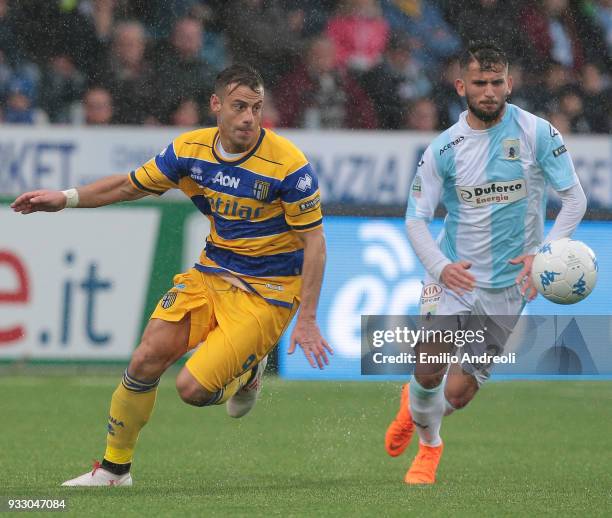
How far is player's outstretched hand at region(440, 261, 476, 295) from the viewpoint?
6695 mm

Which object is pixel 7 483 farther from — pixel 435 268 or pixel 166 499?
pixel 435 268

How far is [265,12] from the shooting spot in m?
12.9

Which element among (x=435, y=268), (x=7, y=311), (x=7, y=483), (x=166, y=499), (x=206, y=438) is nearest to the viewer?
(x=166, y=499)

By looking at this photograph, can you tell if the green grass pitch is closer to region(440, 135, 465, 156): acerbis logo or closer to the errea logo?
the errea logo

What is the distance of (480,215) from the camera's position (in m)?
7.20

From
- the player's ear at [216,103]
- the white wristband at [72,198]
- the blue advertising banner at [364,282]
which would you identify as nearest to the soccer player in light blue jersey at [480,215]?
the player's ear at [216,103]

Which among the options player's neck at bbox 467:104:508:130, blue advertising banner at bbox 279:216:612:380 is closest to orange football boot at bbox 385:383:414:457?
player's neck at bbox 467:104:508:130

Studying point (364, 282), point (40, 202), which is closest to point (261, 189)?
point (40, 202)

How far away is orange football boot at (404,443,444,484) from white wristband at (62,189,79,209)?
209 cm

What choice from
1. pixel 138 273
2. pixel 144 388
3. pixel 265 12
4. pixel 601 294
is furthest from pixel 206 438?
pixel 265 12

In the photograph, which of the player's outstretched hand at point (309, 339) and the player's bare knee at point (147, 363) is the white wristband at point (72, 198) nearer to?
the player's bare knee at point (147, 363)

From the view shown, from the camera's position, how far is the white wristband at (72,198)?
6523mm

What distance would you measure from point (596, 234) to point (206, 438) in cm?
406

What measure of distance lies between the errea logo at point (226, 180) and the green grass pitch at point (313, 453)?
1390 mm
